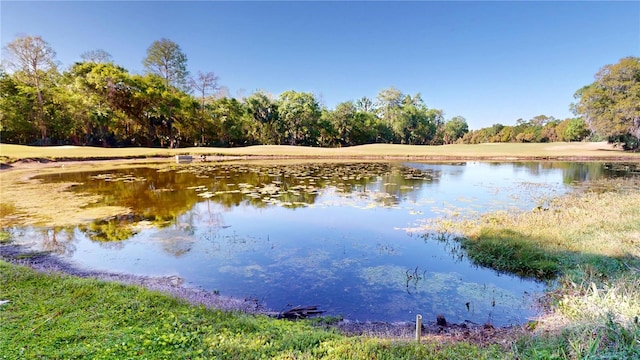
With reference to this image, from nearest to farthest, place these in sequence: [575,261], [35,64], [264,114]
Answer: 1. [575,261]
2. [35,64]
3. [264,114]

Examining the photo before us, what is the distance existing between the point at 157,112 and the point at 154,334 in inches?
1788

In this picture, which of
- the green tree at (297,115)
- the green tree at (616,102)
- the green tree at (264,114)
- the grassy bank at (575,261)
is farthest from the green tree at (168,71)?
the green tree at (616,102)

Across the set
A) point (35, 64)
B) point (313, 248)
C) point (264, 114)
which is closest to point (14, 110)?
point (35, 64)

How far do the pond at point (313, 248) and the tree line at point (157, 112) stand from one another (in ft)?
99.2

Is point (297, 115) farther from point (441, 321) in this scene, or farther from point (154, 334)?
point (154, 334)

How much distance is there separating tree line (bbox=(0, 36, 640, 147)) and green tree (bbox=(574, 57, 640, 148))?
65 centimetres

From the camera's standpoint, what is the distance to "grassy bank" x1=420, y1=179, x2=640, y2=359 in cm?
272

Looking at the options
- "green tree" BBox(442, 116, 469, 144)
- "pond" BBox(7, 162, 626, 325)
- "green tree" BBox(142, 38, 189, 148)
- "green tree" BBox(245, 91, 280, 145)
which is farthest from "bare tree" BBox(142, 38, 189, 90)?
"green tree" BBox(442, 116, 469, 144)

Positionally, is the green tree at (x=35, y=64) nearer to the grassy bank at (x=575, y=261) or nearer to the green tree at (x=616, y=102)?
the grassy bank at (x=575, y=261)

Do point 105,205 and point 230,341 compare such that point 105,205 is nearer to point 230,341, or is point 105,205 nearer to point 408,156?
point 230,341

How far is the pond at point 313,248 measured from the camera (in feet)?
16.5

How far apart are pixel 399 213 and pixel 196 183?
11.3 m

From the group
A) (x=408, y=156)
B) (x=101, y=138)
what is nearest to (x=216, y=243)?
(x=408, y=156)

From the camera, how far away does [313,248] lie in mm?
7367
